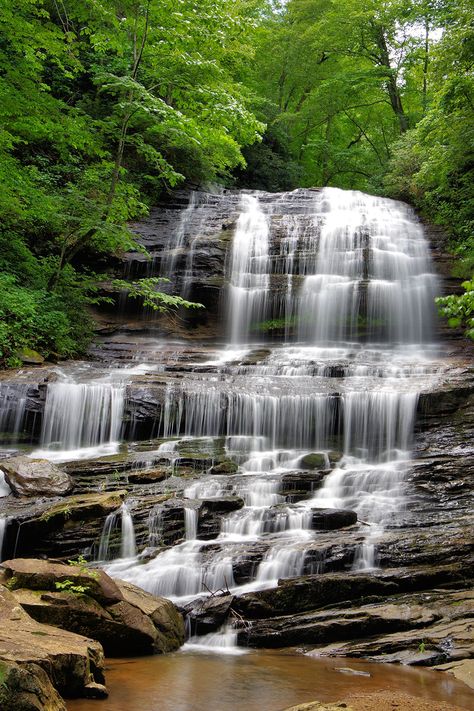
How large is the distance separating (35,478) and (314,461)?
4705 mm

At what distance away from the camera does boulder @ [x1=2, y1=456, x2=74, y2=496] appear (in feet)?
26.0

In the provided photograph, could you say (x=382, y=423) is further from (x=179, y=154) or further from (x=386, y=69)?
(x=386, y=69)

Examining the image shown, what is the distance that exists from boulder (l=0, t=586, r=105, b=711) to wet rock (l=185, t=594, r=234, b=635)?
1779 mm

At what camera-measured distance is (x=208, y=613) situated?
5973 millimetres

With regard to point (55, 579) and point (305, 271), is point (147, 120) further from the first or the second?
point (55, 579)

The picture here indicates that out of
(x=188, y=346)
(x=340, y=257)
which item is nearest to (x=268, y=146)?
Result: (x=340, y=257)

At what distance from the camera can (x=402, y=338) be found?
16047mm

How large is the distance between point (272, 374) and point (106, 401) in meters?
4.07

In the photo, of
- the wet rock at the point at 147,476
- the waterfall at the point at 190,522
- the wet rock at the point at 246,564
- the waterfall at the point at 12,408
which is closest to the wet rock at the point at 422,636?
the wet rock at the point at 246,564

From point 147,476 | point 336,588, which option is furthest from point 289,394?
point 336,588

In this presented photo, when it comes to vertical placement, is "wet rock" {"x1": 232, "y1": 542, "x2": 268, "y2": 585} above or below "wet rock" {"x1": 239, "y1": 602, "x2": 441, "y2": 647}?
above

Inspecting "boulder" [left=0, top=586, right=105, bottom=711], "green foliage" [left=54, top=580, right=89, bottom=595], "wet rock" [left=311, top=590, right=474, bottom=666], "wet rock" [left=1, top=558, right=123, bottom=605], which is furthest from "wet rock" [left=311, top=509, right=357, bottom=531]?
"boulder" [left=0, top=586, right=105, bottom=711]

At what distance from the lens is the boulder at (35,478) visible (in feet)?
26.0

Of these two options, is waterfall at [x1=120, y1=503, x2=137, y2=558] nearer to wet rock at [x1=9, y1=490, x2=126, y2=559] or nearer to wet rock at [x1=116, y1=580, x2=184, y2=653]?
wet rock at [x1=9, y1=490, x2=126, y2=559]
